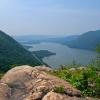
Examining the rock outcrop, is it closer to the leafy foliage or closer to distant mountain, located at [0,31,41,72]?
the leafy foliage

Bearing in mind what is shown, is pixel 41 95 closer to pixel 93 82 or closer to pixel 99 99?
pixel 99 99

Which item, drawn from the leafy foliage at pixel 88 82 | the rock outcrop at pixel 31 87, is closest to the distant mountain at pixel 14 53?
the leafy foliage at pixel 88 82

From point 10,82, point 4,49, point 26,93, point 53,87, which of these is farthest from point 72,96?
point 4,49

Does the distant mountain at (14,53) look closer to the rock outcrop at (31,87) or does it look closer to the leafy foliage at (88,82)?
the leafy foliage at (88,82)

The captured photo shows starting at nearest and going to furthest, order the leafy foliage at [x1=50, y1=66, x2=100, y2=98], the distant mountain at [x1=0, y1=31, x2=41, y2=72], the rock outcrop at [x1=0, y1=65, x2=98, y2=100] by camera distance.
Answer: the rock outcrop at [x1=0, y1=65, x2=98, y2=100] → the leafy foliage at [x1=50, y1=66, x2=100, y2=98] → the distant mountain at [x1=0, y1=31, x2=41, y2=72]

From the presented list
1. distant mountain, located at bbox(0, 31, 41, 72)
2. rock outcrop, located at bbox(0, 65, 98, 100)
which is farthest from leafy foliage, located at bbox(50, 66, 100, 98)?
distant mountain, located at bbox(0, 31, 41, 72)

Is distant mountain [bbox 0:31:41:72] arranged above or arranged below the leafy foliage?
below

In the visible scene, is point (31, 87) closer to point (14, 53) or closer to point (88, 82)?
point (88, 82)

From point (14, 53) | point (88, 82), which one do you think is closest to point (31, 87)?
point (88, 82)
